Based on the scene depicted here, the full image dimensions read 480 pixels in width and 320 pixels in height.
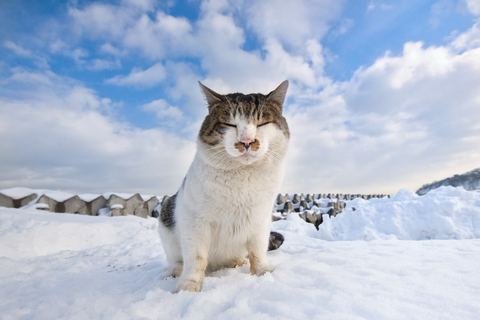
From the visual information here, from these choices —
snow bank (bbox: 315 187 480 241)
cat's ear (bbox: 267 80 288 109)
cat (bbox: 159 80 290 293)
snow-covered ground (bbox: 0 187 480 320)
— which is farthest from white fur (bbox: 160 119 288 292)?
snow bank (bbox: 315 187 480 241)

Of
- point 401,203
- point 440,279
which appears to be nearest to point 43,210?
point 440,279

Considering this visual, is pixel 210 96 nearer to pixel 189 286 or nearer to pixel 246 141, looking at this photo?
pixel 246 141

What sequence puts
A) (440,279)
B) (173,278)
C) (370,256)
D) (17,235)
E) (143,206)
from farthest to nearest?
(143,206)
(17,235)
(370,256)
(173,278)
(440,279)

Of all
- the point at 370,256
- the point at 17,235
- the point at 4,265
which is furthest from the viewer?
the point at 17,235

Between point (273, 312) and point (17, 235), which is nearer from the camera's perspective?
point (273, 312)

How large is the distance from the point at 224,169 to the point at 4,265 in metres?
2.96

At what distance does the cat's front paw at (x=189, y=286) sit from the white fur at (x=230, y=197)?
0.04ft

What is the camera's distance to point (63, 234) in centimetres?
416

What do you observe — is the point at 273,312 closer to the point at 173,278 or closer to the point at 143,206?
the point at 173,278

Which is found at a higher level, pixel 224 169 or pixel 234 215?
pixel 224 169

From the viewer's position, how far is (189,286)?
1661 mm

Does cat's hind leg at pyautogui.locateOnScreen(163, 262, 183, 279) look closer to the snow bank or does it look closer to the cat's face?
the cat's face

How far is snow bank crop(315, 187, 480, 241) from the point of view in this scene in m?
4.55

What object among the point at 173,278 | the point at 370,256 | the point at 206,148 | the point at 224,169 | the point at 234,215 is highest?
the point at 206,148
